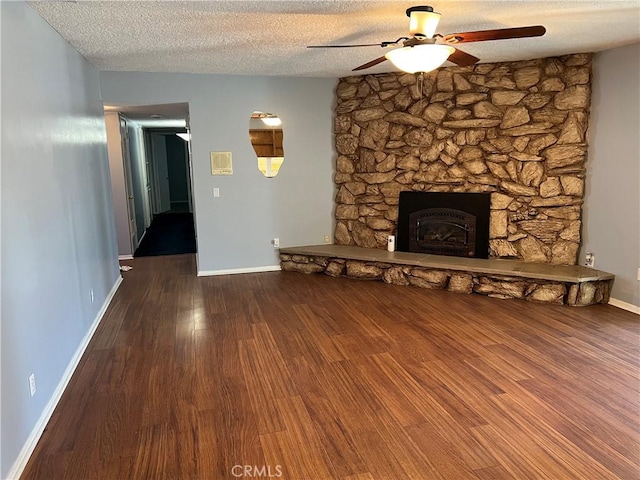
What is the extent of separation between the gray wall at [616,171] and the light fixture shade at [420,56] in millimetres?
2344

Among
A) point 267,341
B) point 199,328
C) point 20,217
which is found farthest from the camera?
point 199,328

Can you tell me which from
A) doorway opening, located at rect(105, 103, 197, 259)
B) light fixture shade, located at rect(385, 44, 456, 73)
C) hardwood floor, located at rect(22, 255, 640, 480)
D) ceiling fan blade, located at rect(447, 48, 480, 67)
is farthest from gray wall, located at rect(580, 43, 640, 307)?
doorway opening, located at rect(105, 103, 197, 259)

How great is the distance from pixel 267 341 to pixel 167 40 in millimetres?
2576

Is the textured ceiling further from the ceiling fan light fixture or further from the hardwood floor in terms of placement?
the hardwood floor

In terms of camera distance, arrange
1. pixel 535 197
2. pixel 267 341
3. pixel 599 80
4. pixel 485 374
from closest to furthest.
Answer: pixel 485 374, pixel 267 341, pixel 599 80, pixel 535 197

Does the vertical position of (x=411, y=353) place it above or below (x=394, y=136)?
below

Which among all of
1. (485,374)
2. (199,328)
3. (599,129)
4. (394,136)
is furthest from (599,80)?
(199,328)

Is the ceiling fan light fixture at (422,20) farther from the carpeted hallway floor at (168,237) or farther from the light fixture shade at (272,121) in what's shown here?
the carpeted hallway floor at (168,237)

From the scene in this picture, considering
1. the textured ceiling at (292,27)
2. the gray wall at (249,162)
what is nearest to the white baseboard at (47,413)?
the gray wall at (249,162)

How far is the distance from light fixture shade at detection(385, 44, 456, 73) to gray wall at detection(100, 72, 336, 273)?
288 cm

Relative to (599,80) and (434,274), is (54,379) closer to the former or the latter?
(434,274)

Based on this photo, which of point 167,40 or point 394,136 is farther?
point 394,136

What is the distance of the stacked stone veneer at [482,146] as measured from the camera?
4.53m

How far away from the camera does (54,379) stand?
2.72m
